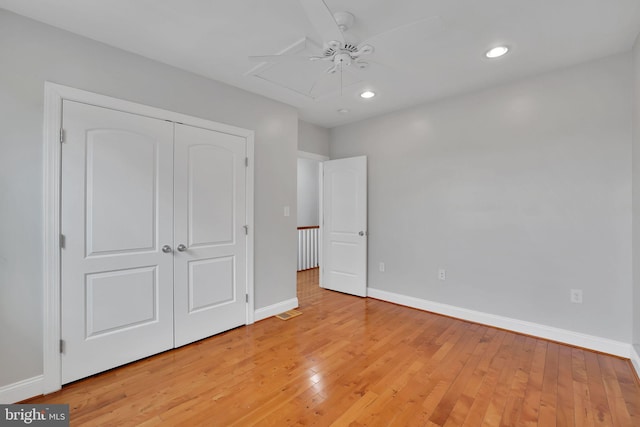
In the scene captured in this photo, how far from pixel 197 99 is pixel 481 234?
3.26 metres

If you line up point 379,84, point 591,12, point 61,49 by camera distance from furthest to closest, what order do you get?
point 379,84 → point 61,49 → point 591,12

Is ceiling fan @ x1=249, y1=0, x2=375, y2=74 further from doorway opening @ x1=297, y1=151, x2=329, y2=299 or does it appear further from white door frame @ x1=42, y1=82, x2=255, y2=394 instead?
doorway opening @ x1=297, y1=151, x2=329, y2=299

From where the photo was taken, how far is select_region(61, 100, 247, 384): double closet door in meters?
2.08

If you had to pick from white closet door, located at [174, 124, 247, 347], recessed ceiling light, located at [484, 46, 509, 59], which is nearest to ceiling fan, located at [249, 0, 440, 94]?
recessed ceiling light, located at [484, 46, 509, 59]

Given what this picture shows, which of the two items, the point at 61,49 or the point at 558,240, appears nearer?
the point at 61,49

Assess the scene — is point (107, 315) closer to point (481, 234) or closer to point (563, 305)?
point (481, 234)

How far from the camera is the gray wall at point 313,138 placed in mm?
4148

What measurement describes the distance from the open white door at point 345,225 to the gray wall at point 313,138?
0.28 metres

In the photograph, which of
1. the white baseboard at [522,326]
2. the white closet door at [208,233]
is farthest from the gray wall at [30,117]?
the white baseboard at [522,326]

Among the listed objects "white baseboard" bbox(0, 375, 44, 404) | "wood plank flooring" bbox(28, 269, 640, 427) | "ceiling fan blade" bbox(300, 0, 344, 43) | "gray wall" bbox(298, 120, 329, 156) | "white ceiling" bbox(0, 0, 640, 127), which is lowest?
"wood plank flooring" bbox(28, 269, 640, 427)

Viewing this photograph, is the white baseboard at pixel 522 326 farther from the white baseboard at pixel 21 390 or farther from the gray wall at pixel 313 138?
the white baseboard at pixel 21 390

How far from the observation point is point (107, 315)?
2201 millimetres

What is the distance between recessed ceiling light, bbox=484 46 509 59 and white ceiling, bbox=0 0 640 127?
2.3 inches

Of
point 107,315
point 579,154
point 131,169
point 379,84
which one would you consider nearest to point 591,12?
point 579,154
